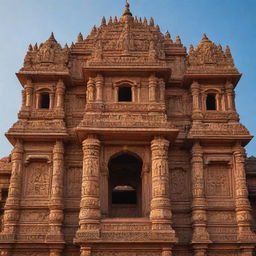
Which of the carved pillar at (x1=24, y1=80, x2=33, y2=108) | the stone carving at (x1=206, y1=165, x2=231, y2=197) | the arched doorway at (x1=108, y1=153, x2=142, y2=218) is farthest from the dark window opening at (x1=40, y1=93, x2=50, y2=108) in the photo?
the stone carving at (x1=206, y1=165, x2=231, y2=197)

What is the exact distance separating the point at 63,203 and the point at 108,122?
3937 mm

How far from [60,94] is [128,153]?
438cm

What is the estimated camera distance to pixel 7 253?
59.5ft

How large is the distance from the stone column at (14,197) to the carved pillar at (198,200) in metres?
7.40

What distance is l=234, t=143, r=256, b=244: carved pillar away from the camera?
728 inches

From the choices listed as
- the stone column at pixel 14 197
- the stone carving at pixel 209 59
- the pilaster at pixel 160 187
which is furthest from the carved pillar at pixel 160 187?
the stone column at pixel 14 197

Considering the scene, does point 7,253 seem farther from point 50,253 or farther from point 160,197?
point 160,197

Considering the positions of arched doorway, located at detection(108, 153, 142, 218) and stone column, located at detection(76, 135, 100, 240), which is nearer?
stone column, located at detection(76, 135, 100, 240)

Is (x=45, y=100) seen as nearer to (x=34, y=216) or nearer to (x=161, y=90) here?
(x=161, y=90)

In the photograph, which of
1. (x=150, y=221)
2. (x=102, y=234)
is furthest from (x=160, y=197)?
(x=102, y=234)

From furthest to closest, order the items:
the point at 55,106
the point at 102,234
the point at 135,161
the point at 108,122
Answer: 1. the point at 135,161
2. the point at 55,106
3. the point at 108,122
4. the point at 102,234

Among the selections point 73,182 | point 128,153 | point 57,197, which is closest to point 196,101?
point 128,153

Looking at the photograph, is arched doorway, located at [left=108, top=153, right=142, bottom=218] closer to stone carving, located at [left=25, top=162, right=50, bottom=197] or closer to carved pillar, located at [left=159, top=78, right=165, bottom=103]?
carved pillar, located at [left=159, top=78, right=165, bottom=103]

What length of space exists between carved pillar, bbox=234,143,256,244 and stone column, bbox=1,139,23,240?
9.28 meters
